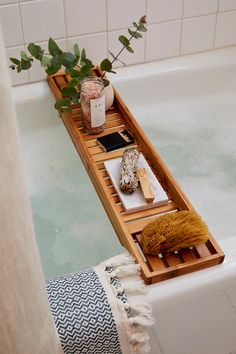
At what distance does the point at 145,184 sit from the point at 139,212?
78 mm

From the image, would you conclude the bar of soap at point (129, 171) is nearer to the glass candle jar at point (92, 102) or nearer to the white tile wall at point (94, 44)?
the glass candle jar at point (92, 102)

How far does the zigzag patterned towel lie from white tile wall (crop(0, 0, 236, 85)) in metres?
0.94

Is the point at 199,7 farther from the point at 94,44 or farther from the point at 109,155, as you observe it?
the point at 109,155

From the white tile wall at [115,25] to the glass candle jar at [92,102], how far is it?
293 mm

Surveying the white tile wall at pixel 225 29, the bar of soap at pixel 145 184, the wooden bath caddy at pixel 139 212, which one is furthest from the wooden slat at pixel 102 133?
the white tile wall at pixel 225 29

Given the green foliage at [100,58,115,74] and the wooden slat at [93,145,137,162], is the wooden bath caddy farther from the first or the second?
the green foliage at [100,58,115,74]

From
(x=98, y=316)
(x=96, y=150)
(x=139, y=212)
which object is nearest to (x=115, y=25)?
(x=96, y=150)

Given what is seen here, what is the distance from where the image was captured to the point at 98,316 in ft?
3.21

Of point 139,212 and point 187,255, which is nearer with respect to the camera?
point 187,255

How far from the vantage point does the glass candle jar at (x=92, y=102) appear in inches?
57.7

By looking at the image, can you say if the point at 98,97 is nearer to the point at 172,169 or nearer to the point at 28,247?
the point at 172,169

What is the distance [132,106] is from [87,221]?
551 mm

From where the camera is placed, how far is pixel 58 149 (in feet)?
5.74

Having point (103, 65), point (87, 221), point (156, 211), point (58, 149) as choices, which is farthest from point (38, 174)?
point (156, 211)
